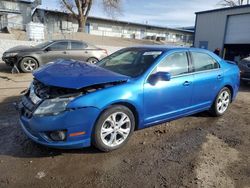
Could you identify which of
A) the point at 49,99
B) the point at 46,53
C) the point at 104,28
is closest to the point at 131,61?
the point at 49,99

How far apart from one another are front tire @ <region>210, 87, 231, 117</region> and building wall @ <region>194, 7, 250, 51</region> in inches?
646

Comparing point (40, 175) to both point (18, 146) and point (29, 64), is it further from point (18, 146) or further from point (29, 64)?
point (29, 64)

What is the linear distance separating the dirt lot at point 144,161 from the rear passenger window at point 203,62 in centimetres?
116

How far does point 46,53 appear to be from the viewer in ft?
31.3

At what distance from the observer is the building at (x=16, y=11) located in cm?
3437

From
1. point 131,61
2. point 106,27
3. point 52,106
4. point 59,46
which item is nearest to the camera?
point 52,106

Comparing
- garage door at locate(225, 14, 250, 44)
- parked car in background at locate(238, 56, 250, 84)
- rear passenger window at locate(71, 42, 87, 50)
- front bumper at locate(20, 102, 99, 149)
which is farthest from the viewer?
garage door at locate(225, 14, 250, 44)

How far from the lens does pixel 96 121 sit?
10.3ft

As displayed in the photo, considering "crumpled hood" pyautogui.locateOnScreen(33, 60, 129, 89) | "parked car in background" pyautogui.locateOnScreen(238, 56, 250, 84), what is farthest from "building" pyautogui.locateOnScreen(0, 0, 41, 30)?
"crumpled hood" pyautogui.locateOnScreen(33, 60, 129, 89)

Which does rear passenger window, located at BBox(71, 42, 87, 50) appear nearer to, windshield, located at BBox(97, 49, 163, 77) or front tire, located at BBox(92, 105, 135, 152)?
windshield, located at BBox(97, 49, 163, 77)

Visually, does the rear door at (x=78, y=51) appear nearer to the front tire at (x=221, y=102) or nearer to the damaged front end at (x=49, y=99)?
the front tire at (x=221, y=102)

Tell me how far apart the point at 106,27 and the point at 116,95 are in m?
43.3

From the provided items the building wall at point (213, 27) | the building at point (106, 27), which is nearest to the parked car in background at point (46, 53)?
the building wall at point (213, 27)

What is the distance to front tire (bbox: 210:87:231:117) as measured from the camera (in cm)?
491
